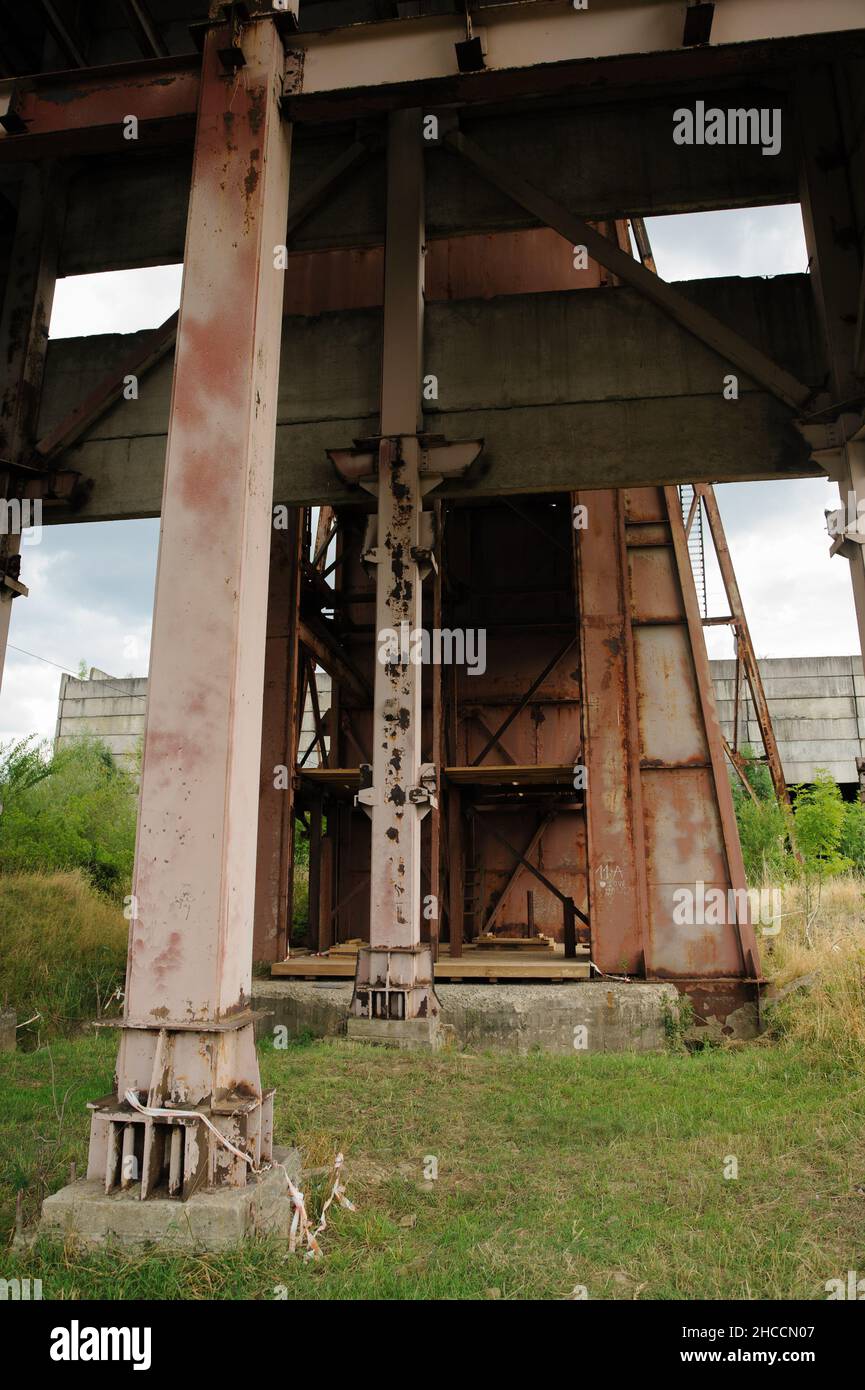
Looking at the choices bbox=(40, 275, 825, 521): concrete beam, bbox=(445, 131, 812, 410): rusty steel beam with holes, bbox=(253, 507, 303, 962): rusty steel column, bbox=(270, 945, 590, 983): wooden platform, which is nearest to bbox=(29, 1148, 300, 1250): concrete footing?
bbox=(270, 945, 590, 983): wooden platform

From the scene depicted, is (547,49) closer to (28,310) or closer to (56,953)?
(28,310)

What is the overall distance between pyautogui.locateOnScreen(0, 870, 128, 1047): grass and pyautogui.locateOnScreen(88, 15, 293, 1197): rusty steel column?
5674 mm

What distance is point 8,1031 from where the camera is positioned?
794cm

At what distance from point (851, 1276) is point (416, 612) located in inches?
225

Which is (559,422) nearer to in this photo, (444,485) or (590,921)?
(444,485)

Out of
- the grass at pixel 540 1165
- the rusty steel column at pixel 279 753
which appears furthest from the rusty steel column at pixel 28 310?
the grass at pixel 540 1165

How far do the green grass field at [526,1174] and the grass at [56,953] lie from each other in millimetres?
2623

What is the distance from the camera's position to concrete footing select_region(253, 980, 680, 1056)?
8.20m

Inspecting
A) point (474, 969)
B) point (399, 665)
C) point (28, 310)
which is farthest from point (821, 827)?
point (28, 310)

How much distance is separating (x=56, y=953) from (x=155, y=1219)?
341 inches

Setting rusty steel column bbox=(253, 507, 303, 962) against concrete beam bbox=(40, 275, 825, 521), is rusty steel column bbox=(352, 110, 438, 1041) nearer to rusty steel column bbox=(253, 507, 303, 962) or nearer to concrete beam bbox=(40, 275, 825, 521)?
concrete beam bbox=(40, 275, 825, 521)

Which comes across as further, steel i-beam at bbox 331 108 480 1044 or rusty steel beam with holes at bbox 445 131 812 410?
rusty steel beam with holes at bbox 445 131 812 410

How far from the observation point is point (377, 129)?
29.2 ft
